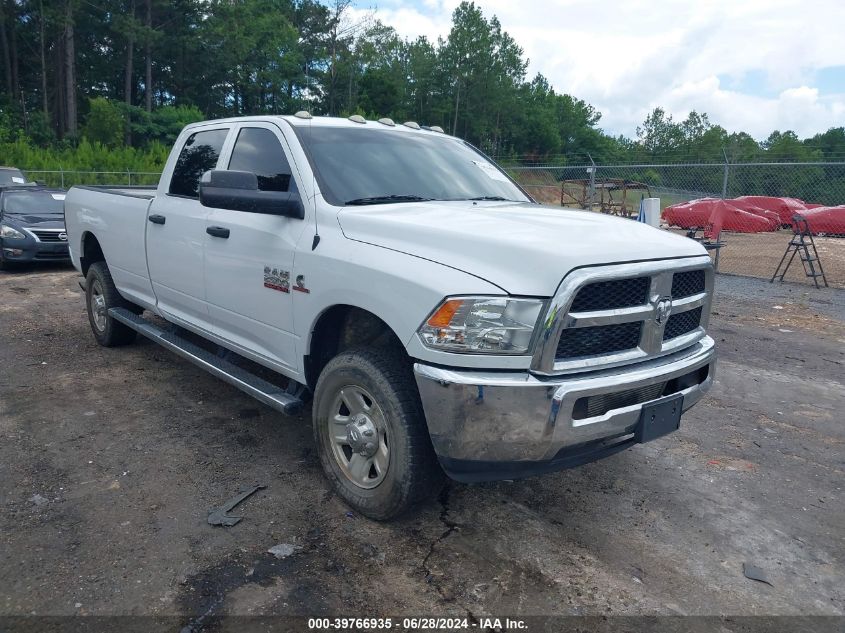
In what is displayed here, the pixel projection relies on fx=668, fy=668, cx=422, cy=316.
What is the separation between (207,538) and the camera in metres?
3.25

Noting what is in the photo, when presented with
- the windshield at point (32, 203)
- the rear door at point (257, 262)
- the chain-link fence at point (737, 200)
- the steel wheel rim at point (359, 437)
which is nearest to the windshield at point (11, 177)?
the windshield at point (32, 203)

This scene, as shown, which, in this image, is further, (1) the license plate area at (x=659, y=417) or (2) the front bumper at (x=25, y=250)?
(2) the front bumper at (x=25, y=250)

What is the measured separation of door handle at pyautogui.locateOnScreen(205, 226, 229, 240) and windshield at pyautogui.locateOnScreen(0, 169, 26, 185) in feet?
45.7

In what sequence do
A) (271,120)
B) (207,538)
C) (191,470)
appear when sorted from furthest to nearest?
(271,120), (191,470), (207,538)

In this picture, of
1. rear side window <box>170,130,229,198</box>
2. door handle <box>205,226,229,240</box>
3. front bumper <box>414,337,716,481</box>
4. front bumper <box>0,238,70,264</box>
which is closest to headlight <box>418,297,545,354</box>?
front bumper <box>414,337,716,481</box>

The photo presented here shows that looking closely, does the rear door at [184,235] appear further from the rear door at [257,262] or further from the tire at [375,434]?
the tire at [375,434]

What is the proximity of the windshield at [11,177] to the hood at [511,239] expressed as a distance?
15.2 metres

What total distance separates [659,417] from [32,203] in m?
12.9

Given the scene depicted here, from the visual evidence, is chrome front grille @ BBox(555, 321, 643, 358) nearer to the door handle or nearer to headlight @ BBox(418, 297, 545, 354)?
headlight @ BBox(418, 297, 545, 354)

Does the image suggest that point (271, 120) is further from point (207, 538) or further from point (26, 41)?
point (26, 41)

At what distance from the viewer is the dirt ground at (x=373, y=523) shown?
9.32ft

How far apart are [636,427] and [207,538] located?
211cm

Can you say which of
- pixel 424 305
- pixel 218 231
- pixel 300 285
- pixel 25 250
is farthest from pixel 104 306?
pixel 25 250

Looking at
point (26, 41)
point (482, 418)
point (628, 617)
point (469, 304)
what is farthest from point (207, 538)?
point (26, 41)
